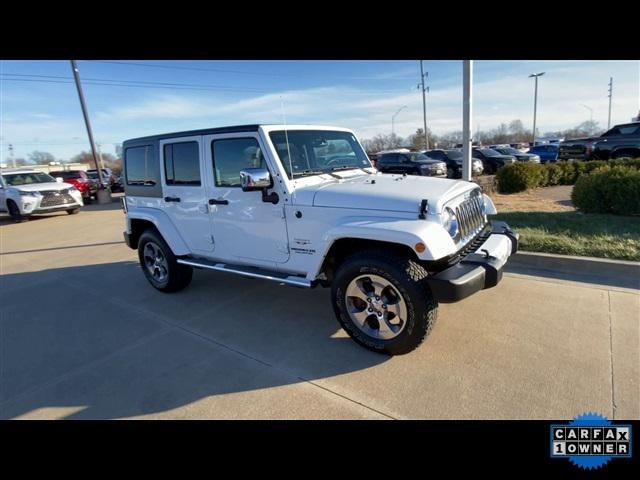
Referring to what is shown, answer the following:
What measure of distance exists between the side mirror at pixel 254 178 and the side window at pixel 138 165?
2109 millimetres

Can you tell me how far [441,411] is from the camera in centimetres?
247

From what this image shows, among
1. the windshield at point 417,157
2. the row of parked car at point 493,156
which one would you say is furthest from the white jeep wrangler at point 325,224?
the windshield at point 417,157

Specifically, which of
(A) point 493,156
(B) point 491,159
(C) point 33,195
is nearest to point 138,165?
(C) point 33,195

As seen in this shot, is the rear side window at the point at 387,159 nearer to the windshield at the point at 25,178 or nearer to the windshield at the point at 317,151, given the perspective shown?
the windshield at the point at 25,178

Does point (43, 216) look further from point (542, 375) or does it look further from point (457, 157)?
point (457, 157)

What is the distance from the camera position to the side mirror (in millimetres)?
3318

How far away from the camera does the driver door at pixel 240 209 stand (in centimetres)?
367

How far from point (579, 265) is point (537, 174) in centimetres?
804

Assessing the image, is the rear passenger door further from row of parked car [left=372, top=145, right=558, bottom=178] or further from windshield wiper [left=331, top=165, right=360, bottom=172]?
row of parked car [left=372, top=145, right=558, bottom=178]

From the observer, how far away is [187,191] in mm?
4402

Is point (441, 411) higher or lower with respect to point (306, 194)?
lower
